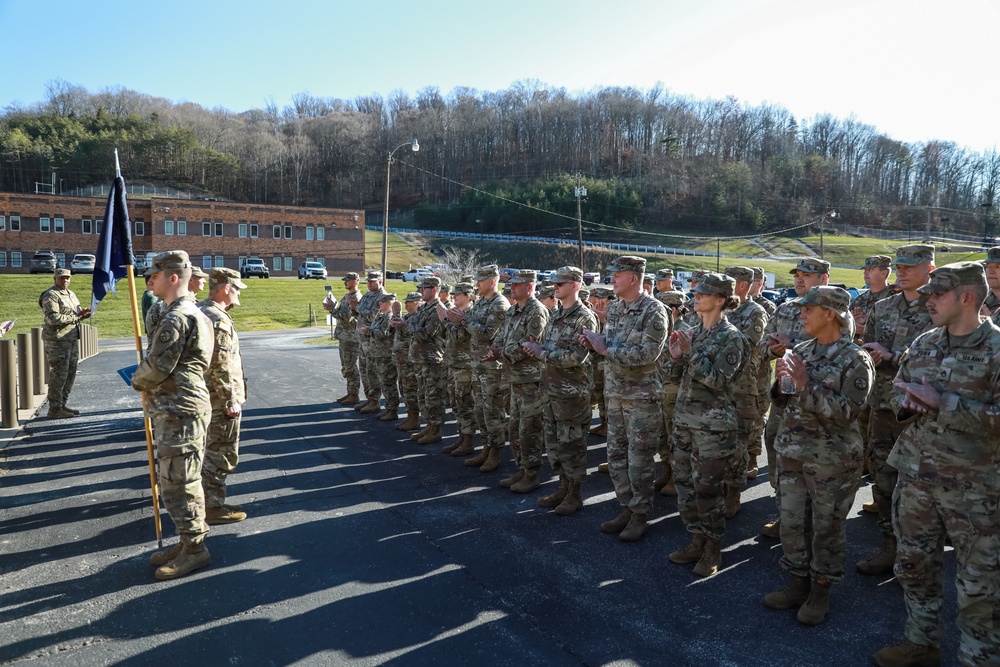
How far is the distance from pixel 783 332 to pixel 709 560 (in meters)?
2.97

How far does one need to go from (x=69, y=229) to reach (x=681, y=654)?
6099 centimetres

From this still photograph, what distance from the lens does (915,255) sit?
5.19 meters

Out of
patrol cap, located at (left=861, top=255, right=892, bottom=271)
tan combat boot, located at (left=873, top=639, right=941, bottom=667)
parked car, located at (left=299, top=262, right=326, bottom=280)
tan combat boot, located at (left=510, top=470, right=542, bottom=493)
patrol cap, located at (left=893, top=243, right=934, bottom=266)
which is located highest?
patrol cap, located at (left=893, top=243, right=934, bottom=266)

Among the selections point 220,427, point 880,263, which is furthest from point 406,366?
point 880,263

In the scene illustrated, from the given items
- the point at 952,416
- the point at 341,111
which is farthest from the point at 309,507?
the point at 341,111

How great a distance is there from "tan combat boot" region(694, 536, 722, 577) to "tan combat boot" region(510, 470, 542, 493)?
2.14 m

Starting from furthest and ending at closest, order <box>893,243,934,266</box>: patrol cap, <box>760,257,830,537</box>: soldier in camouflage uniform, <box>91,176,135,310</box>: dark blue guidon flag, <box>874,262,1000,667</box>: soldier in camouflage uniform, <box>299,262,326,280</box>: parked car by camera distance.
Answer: <box>299,262,326,280</box>: parked car, <box>91,176,135,310</box>: dark blue guidon flag, <box>760,257,830,537</box>: soldier in camouflage uniform, <box>893,243,934,266</box>: patrol cap, <box>874,262,1000,667</box>: soldier in camouflage uniform

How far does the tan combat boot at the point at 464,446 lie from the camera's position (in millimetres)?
7906

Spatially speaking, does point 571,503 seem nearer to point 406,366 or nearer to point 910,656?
point 910,656

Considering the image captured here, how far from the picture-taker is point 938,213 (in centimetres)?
8069

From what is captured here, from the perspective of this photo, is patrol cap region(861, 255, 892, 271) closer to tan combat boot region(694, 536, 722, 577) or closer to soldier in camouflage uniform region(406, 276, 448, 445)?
tan combat boot region(694, 536, 722, 577)

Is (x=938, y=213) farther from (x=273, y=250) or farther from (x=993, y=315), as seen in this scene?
(x=993, y=315)

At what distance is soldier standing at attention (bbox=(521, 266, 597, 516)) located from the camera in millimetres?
5969

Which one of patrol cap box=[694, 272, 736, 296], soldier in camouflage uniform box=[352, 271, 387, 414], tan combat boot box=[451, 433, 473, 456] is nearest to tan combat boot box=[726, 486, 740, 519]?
patrol cap box=[694, 272, 736, 296]
